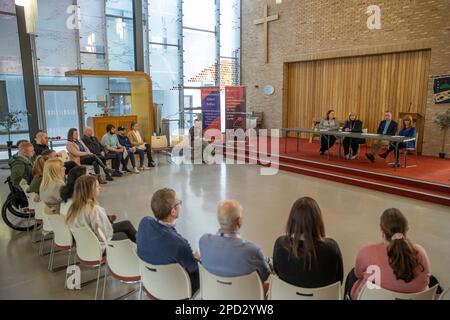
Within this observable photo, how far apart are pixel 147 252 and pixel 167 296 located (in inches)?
12.2

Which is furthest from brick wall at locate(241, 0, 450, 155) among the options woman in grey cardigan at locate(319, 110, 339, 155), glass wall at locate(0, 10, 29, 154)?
glass wall at locate(0, 10, 29, 154)

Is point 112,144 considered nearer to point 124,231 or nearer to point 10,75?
point 10,75

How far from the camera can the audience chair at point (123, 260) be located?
2.53m

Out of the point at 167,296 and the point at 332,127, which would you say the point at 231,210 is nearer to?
the point at 167,296

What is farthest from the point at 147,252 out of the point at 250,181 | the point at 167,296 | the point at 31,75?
the point at 31,75

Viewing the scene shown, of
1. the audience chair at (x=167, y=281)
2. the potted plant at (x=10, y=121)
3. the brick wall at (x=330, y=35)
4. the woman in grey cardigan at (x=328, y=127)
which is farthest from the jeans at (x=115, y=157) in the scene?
the brick wall at (x=330, y=35)

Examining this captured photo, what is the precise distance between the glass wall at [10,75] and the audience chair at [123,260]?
26.0ft

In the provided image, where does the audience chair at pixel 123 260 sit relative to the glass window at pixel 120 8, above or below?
below

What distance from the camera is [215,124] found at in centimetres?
1055

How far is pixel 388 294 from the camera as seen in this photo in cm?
187

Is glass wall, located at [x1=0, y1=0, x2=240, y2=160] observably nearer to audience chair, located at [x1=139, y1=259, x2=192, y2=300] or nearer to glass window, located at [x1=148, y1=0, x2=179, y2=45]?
glass window, located at [x1=148, y1=0, x2=179, y2=45]

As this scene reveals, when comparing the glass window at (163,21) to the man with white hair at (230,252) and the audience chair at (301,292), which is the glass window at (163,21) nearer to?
the man with white hair at (230,252)

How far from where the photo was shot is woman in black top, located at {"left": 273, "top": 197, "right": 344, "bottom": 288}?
201 cm

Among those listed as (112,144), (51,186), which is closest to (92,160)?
(112,144)
